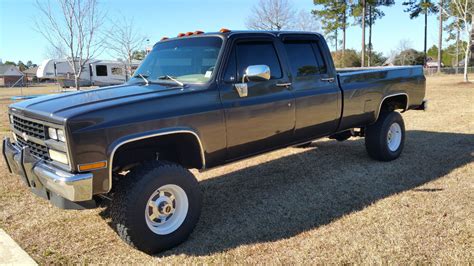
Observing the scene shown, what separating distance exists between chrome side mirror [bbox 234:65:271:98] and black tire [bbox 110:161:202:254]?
1.02 meters

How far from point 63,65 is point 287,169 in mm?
31755

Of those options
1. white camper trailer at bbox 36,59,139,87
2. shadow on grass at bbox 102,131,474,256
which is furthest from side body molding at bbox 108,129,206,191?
white camper trailer at bbox 36,59,139,87

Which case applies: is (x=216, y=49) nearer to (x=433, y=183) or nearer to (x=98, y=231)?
(x=98, y=231)

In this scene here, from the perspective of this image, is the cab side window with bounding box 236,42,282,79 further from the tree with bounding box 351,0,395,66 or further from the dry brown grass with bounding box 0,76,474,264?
the tree with bounding box 351,0,395,66

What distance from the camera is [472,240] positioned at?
3.52m

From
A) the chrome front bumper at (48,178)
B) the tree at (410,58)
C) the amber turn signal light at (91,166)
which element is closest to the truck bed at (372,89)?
the amber turn signal light at (91,166)

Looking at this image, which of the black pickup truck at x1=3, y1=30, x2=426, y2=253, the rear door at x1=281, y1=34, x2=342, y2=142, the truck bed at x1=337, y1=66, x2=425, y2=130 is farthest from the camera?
the truck bed at x1=337, y1=66, x2=425, y2=130

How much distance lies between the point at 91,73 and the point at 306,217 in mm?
30242

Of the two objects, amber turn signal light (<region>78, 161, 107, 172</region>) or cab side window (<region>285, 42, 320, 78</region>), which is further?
cab side window (<region>285, 42, 320, 78</region>)

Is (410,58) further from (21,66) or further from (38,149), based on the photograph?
(21,66)

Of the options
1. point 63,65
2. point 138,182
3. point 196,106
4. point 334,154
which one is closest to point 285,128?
point 196,106

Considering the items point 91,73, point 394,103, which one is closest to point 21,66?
point 91,73

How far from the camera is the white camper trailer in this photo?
1228 inches

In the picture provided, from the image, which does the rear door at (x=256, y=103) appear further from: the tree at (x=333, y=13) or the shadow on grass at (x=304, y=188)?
the tree at (x=333, y=13)
